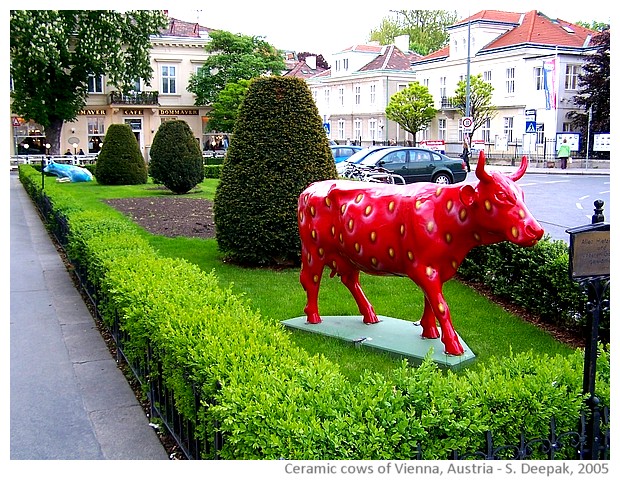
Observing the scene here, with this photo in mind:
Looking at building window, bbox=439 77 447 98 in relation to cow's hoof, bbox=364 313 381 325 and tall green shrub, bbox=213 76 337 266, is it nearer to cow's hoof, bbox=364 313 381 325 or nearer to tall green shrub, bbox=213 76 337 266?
tall green shrub, bbox=213 76 337 266

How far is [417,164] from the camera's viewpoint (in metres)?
22.7

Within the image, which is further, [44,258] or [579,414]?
[44,258]

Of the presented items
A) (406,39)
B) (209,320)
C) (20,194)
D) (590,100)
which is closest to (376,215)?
(209,320)

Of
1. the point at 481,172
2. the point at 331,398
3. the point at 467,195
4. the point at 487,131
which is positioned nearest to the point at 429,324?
the point at 467,195

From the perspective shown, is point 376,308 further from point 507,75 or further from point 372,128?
point 372,128

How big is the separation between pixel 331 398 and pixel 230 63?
44559 millimetres

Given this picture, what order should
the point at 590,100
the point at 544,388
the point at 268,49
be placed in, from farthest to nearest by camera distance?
the point at 268,49
the point at 590,100
the point at 544,388

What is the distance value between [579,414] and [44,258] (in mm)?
10574

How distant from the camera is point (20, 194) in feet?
81.1

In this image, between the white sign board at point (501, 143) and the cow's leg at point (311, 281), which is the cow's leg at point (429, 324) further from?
the white sign board at point (501, 143)

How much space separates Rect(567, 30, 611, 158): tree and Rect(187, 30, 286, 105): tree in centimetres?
2082

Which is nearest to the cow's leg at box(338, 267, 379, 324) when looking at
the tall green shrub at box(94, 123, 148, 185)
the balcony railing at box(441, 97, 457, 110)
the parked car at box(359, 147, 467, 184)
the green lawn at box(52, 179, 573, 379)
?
the green lawn at box(52, 179, 573, 379)

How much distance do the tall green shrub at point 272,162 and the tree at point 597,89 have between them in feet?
98.6

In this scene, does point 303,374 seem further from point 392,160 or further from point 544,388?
point 392,160
